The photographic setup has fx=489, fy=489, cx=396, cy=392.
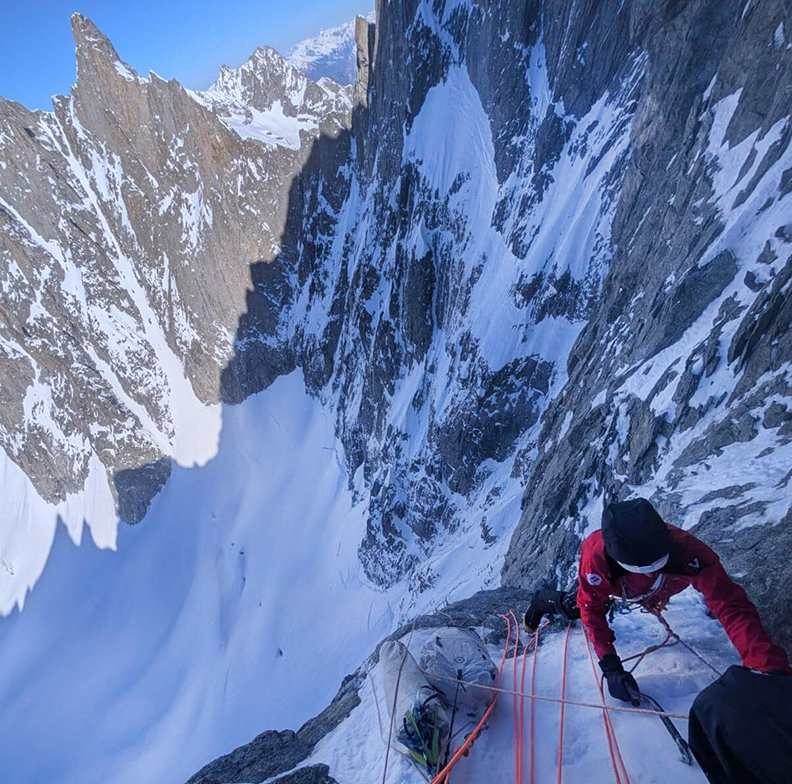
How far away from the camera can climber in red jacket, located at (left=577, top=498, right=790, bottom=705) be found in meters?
3.33

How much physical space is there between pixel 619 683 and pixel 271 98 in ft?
369

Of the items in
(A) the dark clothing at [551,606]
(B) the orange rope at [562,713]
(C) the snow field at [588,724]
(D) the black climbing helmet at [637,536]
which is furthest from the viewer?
(A) the dark clothing at [551,606]

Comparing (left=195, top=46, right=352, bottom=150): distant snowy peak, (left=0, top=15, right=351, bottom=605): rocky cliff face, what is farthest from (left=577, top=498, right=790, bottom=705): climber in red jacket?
(left=195, top=46, right=352, bottom=150): distant snowy peak

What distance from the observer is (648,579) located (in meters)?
4.07

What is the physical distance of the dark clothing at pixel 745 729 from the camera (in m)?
2.18

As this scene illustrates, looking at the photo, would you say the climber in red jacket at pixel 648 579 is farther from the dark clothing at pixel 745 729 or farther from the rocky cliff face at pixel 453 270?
the rocky cliff face at pixel 453 270

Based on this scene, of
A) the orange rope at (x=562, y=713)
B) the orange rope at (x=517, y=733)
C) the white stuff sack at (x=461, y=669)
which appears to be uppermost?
the white stuff sack at (x=461, y=669)

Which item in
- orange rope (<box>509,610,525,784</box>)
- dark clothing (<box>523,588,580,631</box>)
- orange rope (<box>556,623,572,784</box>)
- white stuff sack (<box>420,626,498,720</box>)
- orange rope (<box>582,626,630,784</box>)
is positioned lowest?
orange rope (<box>582,626,630,784</box>)

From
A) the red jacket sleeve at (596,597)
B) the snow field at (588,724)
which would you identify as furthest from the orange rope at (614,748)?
the red jacket sleeve at (596,597)

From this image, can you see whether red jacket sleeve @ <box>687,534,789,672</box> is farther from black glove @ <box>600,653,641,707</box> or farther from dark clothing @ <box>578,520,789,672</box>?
black glove @ <box>600,653,641,707</box>

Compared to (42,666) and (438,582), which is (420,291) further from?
(42,666)

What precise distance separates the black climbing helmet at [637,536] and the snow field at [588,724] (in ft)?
4.10

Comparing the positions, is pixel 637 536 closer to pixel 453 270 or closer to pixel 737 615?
pixel 737 615

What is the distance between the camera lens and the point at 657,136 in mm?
19094
